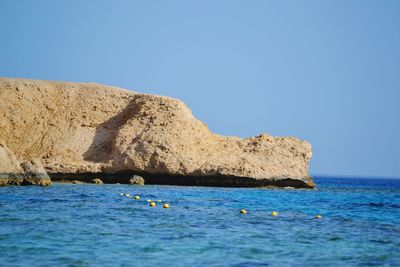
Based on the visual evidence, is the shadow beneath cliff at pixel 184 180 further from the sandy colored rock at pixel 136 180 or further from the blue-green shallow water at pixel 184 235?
the blue-green shallow water at pixel 184 235

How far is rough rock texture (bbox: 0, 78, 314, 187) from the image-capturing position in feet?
175

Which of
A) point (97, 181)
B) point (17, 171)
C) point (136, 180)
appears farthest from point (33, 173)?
point (136, 180)

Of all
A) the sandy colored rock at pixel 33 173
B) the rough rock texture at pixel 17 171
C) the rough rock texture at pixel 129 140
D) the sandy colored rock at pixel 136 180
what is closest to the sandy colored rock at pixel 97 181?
the rough rock texture at pixel 129 140

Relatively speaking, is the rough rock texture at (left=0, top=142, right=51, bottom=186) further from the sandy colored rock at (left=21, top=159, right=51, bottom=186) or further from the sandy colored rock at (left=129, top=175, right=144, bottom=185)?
the sandy colored rock at (left=129, top=175, right=144, bottom=185)

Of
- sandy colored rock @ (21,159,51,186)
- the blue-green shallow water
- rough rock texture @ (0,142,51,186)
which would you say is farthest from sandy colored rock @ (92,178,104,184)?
the blue-green shallow water

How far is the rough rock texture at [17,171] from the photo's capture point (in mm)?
37719

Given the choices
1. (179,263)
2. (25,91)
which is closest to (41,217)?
(179,263)

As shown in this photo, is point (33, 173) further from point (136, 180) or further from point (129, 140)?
point (129, 140)

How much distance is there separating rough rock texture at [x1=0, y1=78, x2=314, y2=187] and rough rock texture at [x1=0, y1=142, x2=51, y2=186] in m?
11.7

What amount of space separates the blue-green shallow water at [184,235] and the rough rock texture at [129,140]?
23464 millimetres

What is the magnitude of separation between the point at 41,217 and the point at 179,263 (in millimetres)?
9132

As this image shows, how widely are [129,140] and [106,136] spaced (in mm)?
4318

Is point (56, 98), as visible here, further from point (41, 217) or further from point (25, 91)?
point (41, 217)

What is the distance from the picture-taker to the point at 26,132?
59906mm
